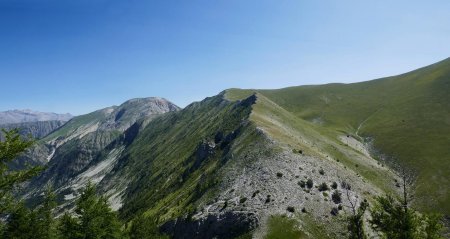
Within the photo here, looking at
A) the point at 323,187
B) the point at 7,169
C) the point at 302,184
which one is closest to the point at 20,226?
the point at 7,169

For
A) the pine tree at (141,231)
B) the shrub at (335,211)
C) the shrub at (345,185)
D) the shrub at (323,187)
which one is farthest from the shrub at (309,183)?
the pine tree at (141,231)

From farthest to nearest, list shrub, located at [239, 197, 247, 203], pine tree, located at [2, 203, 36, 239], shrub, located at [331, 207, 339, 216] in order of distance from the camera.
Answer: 1. shrub, located at [239, 197, 247, 203]
2. shrub, located at [331, 207, 339, 216]
3. pine tree, located at [2, 203, 36, 239]

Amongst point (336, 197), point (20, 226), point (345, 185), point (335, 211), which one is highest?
point (20, 226)

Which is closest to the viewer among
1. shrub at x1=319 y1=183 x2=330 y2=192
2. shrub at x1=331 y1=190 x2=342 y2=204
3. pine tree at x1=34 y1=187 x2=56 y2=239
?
pine tree at x1=34 y1=187 x2=56 y2=239

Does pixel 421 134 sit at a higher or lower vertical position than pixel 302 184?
lower

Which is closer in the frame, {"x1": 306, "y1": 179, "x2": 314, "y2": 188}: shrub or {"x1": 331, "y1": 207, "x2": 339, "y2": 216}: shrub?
{"x1": 331, "y1": 207, "x2": 339, "y2": 216}: shrub

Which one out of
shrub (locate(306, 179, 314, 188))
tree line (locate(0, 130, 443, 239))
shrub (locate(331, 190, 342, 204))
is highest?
tree line (locate(0, 130, 443, 239))

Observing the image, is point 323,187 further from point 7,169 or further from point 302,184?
point 7,169

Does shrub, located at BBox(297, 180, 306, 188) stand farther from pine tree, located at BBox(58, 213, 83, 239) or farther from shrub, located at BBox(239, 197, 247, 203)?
pine tree, located at BBox(58, 213, 83, 239)

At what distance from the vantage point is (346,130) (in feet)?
604

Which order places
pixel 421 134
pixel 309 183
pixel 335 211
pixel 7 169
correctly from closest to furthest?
pixel 7 169
pixel 335 211
pixel 309 183
pixel 421 134

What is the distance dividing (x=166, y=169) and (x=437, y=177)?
12485 centimetres

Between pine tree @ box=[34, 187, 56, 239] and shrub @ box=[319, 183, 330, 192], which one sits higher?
pine tree @ box=[34, 187, 56, 239]

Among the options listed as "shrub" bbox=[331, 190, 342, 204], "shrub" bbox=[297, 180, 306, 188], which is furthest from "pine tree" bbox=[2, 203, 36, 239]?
"shrub" bbox=[331, 190, 342, 204]
